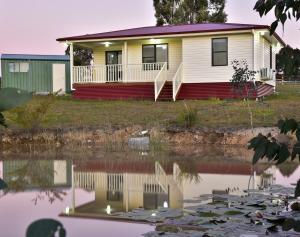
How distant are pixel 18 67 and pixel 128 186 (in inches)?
938

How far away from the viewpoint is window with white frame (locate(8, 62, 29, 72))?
3195 cm

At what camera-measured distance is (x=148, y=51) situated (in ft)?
87.4

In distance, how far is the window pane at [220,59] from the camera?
2483cm

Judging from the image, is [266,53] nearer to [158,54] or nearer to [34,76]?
[158,54]

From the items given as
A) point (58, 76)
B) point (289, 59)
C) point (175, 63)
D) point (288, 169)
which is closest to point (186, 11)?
point (58, 76)

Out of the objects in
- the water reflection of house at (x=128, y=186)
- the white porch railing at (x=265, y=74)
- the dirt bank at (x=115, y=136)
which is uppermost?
the white porch railing at (x=265, y=74)

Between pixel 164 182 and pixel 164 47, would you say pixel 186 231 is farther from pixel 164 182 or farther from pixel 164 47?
pixel 164 47

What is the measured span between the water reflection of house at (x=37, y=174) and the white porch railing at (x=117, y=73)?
13.1 meters

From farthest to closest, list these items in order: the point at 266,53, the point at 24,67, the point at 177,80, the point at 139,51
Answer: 1. the point at 24,67
2. the point at 266,53
3. the point at 139,51
4. the point at 177,80

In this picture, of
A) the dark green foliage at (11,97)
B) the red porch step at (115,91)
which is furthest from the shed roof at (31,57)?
the dark green foliage at (11,97)

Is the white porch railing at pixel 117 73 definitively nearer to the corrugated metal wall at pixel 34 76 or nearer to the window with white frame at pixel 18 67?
the corrugated metal wall at pixel 34 76

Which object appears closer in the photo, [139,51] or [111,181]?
[111,181]

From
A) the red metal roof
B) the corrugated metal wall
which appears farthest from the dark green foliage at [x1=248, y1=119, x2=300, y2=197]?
the corrugated metal wall

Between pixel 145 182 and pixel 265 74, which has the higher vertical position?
pixel 265 74
